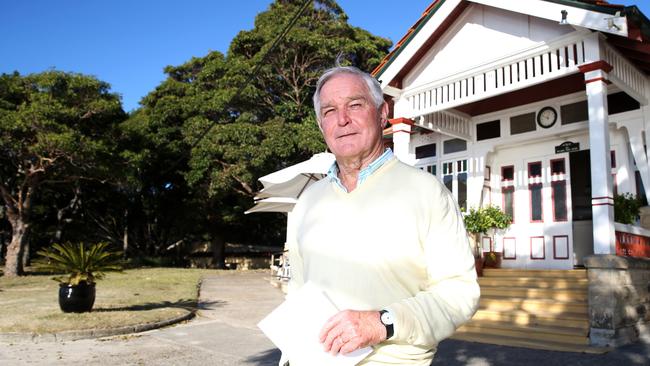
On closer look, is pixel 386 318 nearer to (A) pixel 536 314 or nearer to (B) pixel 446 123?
(A) pixel 536 314

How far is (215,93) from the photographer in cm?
2416

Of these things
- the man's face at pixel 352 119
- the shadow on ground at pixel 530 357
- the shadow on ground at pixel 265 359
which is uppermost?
the man's face at pixel 352 119

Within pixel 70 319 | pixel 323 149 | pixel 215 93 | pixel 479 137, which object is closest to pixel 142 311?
pixel 70 319

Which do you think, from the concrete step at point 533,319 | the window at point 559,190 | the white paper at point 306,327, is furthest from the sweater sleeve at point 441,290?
the window at point 559,190

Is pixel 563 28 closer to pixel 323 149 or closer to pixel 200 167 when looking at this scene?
pixel 323 149

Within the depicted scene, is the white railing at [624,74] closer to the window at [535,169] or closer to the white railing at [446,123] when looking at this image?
the window at [535,169]

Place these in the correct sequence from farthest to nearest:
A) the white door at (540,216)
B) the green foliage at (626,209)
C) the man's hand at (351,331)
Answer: the white door at (540,216) < the green foliage at (626,209) < the man's hand at (351,331)

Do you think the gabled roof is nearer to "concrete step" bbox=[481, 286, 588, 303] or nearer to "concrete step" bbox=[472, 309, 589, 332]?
"concrete step" bbox=[481, 286, 588, 303]

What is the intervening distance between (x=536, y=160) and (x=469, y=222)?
6.49 ft

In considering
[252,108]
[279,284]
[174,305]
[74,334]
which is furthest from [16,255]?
[74,334]

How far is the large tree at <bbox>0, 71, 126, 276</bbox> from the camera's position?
17.7 metres

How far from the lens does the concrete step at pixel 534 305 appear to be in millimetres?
7410

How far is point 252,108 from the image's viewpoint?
2414cm

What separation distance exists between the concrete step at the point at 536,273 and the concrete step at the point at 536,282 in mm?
94
